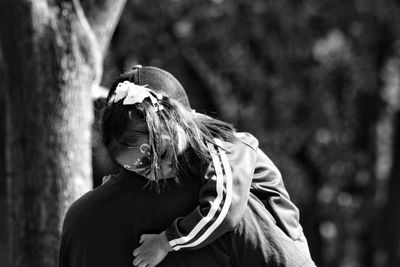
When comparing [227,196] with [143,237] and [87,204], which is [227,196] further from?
[87,204]

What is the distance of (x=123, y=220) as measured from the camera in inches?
94.3

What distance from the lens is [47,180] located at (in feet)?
10.6

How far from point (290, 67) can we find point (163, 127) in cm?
668

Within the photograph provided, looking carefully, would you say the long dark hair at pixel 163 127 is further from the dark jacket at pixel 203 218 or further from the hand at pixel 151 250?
the hand at pixel 151 250

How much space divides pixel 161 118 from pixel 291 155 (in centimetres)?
687

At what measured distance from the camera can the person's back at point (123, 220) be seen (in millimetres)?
2359

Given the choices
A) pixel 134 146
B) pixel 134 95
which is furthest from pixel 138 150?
pixel 134 95

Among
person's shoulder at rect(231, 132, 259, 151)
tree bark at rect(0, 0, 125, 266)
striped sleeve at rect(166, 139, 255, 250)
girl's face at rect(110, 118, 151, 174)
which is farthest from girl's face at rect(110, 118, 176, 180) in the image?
tree bark at rect(0, 0, 125, 266)

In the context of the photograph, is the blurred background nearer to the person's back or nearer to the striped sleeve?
the person's back

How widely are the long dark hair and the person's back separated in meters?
0.07

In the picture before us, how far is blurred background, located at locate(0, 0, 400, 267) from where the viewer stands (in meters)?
8.70

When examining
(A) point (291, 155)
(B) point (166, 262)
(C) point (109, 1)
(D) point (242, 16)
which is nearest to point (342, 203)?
(A) point (291, 155)

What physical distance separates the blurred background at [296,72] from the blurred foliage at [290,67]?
0.01m

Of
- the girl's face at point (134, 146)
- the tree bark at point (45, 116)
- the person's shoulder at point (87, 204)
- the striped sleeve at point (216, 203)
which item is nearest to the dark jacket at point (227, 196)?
→ the striped sleeve at point (216, 203)
